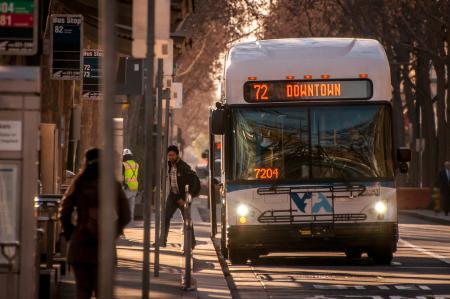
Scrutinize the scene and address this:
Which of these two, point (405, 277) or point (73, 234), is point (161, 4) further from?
point (405, 277)

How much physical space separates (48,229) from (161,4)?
8.91 feet

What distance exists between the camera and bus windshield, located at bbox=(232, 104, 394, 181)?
20.2m

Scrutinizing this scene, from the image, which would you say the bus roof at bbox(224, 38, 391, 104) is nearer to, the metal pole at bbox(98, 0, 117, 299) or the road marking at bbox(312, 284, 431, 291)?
the road marking at bbox(312, 284, 431, 291)

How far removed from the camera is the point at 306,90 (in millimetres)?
→ 20453

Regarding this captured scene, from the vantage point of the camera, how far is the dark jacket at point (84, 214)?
1113 centimetres

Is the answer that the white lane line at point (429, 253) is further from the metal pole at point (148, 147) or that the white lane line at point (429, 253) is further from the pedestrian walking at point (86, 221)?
the pedestrian walking at point (86, 221)

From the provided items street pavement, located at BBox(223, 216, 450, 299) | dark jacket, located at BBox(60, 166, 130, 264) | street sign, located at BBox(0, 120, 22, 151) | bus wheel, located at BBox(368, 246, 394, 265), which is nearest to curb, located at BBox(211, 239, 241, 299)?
street pavement, located at BBox(223, 216, 450, 299)

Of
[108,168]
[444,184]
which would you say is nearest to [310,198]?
Result: [108,168]

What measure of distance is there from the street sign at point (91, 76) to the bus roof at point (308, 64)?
2.28m

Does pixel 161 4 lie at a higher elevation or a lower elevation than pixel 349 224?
higher

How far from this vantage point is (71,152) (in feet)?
96.0

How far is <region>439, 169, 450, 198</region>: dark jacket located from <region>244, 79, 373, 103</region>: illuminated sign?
24.3 metres

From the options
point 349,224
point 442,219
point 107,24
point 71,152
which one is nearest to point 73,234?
point 107,24

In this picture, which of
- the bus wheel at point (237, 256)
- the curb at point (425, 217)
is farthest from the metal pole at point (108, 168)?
the curb at point (425, 217)
